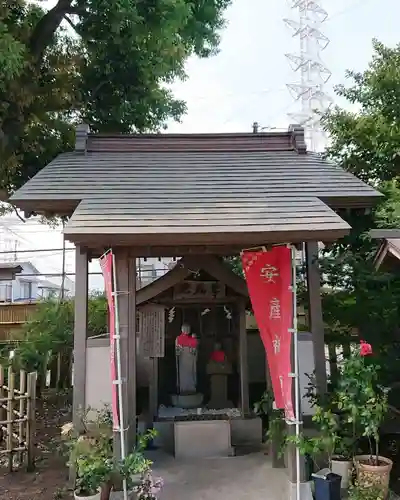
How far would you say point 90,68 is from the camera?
1030 centimetres

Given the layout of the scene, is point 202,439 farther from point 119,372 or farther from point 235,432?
point 119,372

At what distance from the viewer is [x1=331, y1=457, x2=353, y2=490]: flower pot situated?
554cm

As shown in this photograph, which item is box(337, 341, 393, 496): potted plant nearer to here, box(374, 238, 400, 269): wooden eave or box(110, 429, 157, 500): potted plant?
box(374, 238, 400, 269): wooden eave

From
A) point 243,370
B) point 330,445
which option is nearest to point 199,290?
point 243,370

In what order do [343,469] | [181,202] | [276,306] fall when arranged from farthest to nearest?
[181,202] < [343,469] < [276,306]

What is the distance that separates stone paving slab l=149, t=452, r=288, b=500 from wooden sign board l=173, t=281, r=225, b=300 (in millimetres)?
2540

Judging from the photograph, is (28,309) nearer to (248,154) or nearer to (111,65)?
(111,65)

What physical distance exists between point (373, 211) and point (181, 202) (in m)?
3.25

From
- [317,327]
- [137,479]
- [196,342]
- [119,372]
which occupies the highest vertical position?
[317,327]

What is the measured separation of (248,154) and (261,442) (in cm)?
→ 493

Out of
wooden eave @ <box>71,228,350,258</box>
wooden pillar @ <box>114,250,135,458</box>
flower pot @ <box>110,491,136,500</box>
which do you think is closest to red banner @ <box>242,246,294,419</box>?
wooden eave @ <box>71,228,350,258</box>

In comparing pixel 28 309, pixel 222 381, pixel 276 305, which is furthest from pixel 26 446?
pixel 28 309

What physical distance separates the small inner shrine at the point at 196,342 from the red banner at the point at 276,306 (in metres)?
2.08

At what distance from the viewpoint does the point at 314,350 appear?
19.8ft
